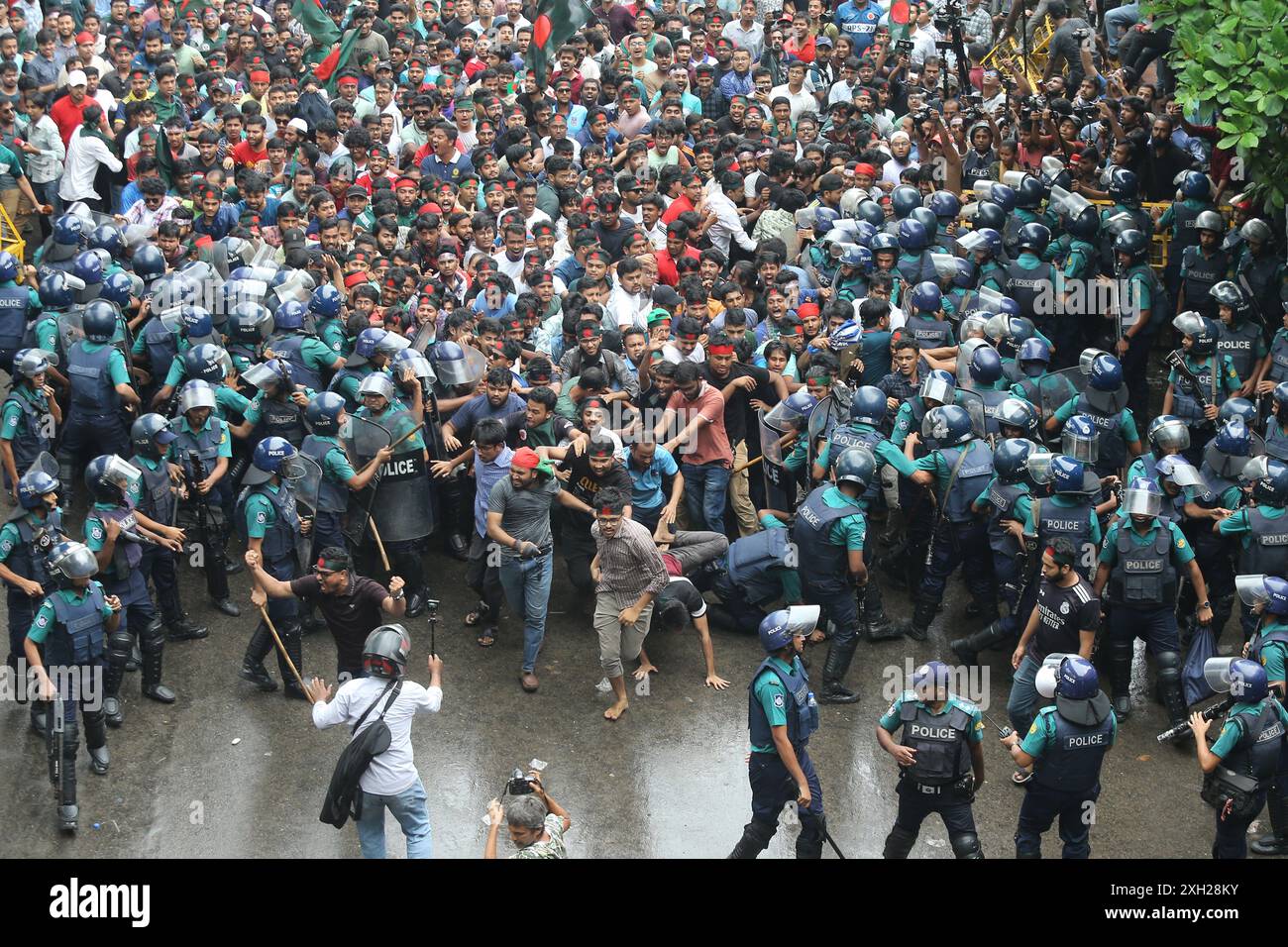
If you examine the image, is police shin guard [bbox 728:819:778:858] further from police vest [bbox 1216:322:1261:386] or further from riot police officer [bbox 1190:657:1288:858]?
police vest [bbox 1216:322:1261:386]

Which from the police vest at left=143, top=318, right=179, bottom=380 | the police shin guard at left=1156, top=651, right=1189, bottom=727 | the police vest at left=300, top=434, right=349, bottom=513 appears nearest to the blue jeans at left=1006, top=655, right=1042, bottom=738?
the police shin guard at left=1156, top=651, right=1189, bottom=727

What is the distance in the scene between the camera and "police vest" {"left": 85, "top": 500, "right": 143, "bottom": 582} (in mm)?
10406

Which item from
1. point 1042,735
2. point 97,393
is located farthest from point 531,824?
point 97,393

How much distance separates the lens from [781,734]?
351 inches

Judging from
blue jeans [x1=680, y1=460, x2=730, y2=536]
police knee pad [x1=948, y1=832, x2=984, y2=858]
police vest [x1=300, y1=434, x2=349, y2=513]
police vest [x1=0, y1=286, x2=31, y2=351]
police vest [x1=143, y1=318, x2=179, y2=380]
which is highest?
police vest [x1=0, y1=286, x2=31, y2=351]

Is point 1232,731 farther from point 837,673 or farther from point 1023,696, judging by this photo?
point 837,673

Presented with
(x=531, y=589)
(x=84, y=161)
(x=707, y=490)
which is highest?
(x=84, y=161)

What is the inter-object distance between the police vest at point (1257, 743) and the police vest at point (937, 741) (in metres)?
1.55

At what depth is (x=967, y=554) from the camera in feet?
38.9

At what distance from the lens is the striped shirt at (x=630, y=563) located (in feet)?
35.6

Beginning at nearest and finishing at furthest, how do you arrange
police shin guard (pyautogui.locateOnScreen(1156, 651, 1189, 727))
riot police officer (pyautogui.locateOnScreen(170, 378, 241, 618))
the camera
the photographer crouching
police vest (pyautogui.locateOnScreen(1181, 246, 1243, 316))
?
the photographer crouching
the camera
police shin guard (pyautogui.locateOnScreen(1156, 651, 1189, 727))
riot police officer (pyautogui.locateOnScreen(170, 378, 241, 618))
police vest (pyautogui.locateOnScreen(1181, 246, 1243, 316))

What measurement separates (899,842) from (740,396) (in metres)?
4.51

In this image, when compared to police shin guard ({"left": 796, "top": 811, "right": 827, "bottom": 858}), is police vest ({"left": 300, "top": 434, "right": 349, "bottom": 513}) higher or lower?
higher

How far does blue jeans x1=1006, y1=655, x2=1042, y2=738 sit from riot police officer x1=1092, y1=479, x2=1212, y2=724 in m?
0.90
